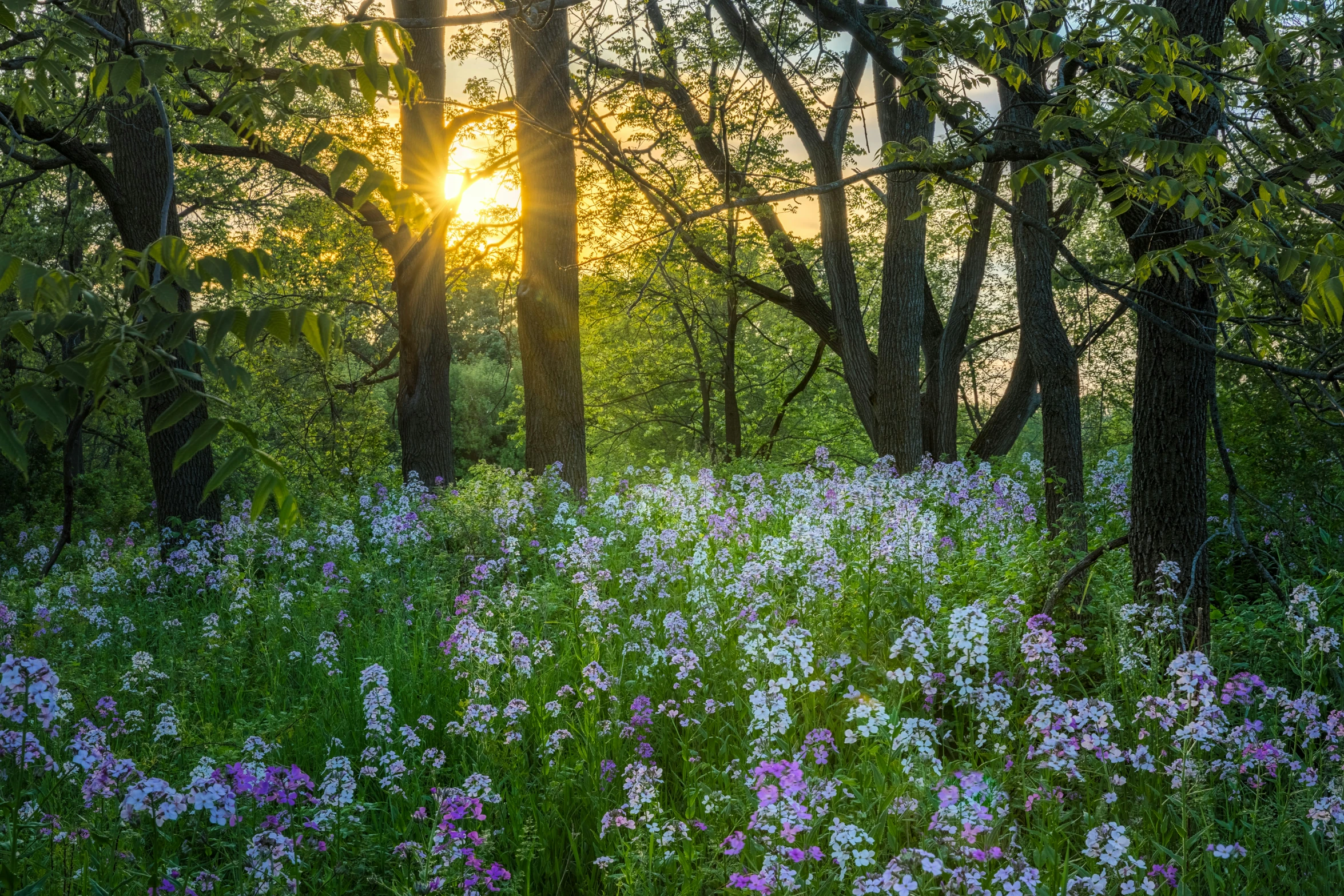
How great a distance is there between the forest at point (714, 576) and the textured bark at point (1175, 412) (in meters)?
0.02

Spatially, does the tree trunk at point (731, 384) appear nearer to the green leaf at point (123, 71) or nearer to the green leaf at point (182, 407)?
the green leaf at point (123, 71)

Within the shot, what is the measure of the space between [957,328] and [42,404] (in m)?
12.6

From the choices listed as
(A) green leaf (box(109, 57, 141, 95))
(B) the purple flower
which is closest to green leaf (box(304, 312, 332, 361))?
(A) green leaf (box(109, 57, 141, 95))

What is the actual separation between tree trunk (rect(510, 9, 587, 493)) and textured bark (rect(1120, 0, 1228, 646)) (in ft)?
21.0

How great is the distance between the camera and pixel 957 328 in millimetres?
12703

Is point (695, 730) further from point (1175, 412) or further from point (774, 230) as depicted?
point (774, 230)

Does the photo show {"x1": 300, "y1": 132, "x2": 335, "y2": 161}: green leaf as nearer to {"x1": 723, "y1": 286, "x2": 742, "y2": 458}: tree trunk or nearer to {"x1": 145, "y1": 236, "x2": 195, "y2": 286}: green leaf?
{"x1": 145, "y1": 236, "x2": 195, "y2": 286}: green leaf

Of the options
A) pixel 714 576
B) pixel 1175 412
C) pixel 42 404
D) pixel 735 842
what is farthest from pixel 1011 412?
pixel 42 404

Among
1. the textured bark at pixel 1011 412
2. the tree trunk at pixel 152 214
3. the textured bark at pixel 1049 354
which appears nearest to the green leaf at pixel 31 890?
the tree trunk at pixel 152 214

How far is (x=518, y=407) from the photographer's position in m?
32.3

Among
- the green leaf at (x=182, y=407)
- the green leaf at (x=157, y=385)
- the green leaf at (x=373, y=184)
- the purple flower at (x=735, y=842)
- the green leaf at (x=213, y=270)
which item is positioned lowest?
the purple flower at (x=735, y=842)

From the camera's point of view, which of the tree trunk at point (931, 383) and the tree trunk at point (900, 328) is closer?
the tree trunk at point (900, 328)

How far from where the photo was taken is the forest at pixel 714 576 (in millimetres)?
2436

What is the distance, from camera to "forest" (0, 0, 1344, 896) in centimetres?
244
